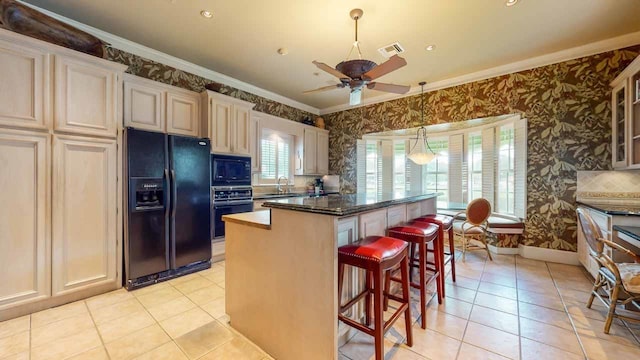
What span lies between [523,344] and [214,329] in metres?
2.31

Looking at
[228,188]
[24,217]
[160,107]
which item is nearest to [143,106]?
→ [160,107]

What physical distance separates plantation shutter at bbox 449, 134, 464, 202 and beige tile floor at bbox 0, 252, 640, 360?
2.38 m

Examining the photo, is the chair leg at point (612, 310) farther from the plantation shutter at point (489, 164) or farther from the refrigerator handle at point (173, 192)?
the refrigerator handle at point (173, 192)

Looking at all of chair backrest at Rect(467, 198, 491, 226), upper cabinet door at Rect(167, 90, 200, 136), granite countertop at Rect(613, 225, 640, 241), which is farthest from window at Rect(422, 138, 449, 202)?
upper cabinet door at Rect(167, 90, 200, 136)

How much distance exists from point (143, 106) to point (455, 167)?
17.3 ft

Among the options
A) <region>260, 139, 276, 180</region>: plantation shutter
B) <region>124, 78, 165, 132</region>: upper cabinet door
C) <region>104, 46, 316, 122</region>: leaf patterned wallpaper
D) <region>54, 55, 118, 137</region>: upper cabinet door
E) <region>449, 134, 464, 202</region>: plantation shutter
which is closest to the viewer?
<region>54, 55, 118, 137</region>: upper cabinet door

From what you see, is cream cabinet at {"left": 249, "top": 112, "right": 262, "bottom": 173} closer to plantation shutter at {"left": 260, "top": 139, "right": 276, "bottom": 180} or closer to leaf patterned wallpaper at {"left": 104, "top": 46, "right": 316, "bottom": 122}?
plantation shutter at {"left": 260, "top": 139, "right": 276, "bottom": 180}

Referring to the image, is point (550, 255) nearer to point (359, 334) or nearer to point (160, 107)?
point (359, 334)

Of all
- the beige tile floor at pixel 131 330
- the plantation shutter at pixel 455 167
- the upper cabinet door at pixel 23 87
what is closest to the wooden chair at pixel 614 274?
the beige tile floor at pixel 131 330

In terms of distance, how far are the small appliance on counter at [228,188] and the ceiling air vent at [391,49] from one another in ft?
8.07

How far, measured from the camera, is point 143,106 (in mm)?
3012

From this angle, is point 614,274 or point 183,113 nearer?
point 614,274

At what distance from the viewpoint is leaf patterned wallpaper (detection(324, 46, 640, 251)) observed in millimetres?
3148

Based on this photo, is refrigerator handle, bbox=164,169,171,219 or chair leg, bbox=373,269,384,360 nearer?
chair leg, bbox=373,269,384,360
